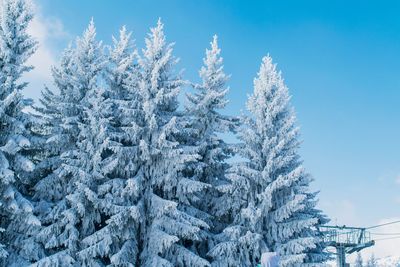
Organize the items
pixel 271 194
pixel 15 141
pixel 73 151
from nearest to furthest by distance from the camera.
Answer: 1. pixel 15 141
2. pixel 73 151
3. pixel 271 194

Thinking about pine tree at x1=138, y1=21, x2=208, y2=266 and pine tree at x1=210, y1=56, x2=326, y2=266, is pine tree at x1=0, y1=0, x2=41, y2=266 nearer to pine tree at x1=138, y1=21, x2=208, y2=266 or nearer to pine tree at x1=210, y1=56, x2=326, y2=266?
pine tree at x1=138, y1=21, x2=208, y2=266

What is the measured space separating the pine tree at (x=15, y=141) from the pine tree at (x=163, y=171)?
→ 489 centimetres

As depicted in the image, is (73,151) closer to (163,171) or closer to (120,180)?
(120,180)

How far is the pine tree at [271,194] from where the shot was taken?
20141 mm

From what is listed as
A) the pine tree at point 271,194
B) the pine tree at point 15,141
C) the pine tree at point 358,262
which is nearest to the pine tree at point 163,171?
the pine tree at point 271,194

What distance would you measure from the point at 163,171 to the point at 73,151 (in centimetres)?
422

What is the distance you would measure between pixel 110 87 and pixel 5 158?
788 cm

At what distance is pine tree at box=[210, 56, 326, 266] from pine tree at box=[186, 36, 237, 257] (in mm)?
1203

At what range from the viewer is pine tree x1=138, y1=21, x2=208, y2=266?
63.5ft

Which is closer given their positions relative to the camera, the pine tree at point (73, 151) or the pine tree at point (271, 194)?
the pine tree at point (73, 151)

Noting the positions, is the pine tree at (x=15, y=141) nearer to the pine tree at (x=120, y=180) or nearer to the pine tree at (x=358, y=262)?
the pine tree at (x=120, y=180)

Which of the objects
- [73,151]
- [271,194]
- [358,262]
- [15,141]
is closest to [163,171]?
[73,151]

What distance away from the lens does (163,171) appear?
827 inches

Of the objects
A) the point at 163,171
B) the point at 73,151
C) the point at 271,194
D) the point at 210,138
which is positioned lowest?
the point at 271,194
